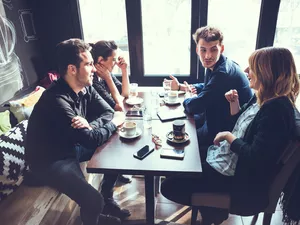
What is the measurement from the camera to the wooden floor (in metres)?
1.46

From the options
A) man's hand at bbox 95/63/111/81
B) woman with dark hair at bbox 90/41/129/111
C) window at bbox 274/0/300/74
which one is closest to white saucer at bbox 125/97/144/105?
woman with dark hair at bbox 90/41/129/111

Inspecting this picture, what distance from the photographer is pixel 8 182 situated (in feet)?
5.24

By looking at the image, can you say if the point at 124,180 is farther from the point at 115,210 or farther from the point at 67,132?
the point at 67,132

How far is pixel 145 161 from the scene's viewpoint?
1.34m

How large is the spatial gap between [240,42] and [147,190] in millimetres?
1992

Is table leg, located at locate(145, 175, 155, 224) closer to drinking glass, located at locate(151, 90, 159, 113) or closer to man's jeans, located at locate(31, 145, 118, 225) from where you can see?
man's jeans, located at locate(31, 145, 118, 225)

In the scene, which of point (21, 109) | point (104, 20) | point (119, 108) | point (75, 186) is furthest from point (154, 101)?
point (104, 20)

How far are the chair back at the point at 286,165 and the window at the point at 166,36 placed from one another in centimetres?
173

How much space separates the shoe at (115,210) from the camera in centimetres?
194

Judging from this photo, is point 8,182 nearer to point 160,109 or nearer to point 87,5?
point 160,109

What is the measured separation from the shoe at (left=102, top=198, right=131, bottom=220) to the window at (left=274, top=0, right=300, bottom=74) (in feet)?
7.07

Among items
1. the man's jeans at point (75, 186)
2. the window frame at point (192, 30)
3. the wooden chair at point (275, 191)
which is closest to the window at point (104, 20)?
the window frame at point (192, 30)

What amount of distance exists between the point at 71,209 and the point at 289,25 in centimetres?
266

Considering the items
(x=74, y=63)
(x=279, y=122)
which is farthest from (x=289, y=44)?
(x=74, y=63)
